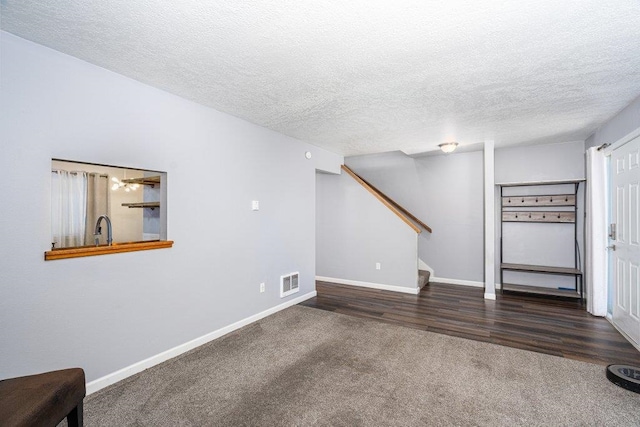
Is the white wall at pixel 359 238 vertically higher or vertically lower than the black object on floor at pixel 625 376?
higher

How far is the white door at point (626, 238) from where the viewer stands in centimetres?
294

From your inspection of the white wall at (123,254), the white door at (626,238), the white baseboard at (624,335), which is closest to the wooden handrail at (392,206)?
the white wall at (123,254)

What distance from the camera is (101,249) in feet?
7.37

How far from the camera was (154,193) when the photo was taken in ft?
A: 9.96

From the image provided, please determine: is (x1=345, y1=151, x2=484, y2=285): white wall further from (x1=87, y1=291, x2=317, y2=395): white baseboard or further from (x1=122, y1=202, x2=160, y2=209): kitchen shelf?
(x1=122, y1=202, x2=160, y2=209): kitchen shelf

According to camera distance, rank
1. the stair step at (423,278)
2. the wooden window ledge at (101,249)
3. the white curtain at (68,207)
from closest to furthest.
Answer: the wooden window ledge at (101,249) → the white curtain at (68,207) → the stair step at (423,278)

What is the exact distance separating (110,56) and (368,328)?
3.48 m

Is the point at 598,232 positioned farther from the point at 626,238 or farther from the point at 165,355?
the point at 165,355

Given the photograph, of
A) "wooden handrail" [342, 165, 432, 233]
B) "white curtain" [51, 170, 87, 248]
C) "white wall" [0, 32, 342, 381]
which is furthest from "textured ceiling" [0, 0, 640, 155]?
"wooden handrail" [342, 165, 432, 233]

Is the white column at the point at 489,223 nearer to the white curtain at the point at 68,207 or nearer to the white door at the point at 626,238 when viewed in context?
the white door at the point at 626,238

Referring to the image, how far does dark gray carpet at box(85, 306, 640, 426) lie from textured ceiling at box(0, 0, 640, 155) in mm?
2437

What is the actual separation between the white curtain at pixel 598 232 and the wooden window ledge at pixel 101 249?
503cm

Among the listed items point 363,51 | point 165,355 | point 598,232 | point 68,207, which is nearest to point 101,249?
point 68,207

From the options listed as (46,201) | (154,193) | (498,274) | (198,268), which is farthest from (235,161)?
(498,274)
